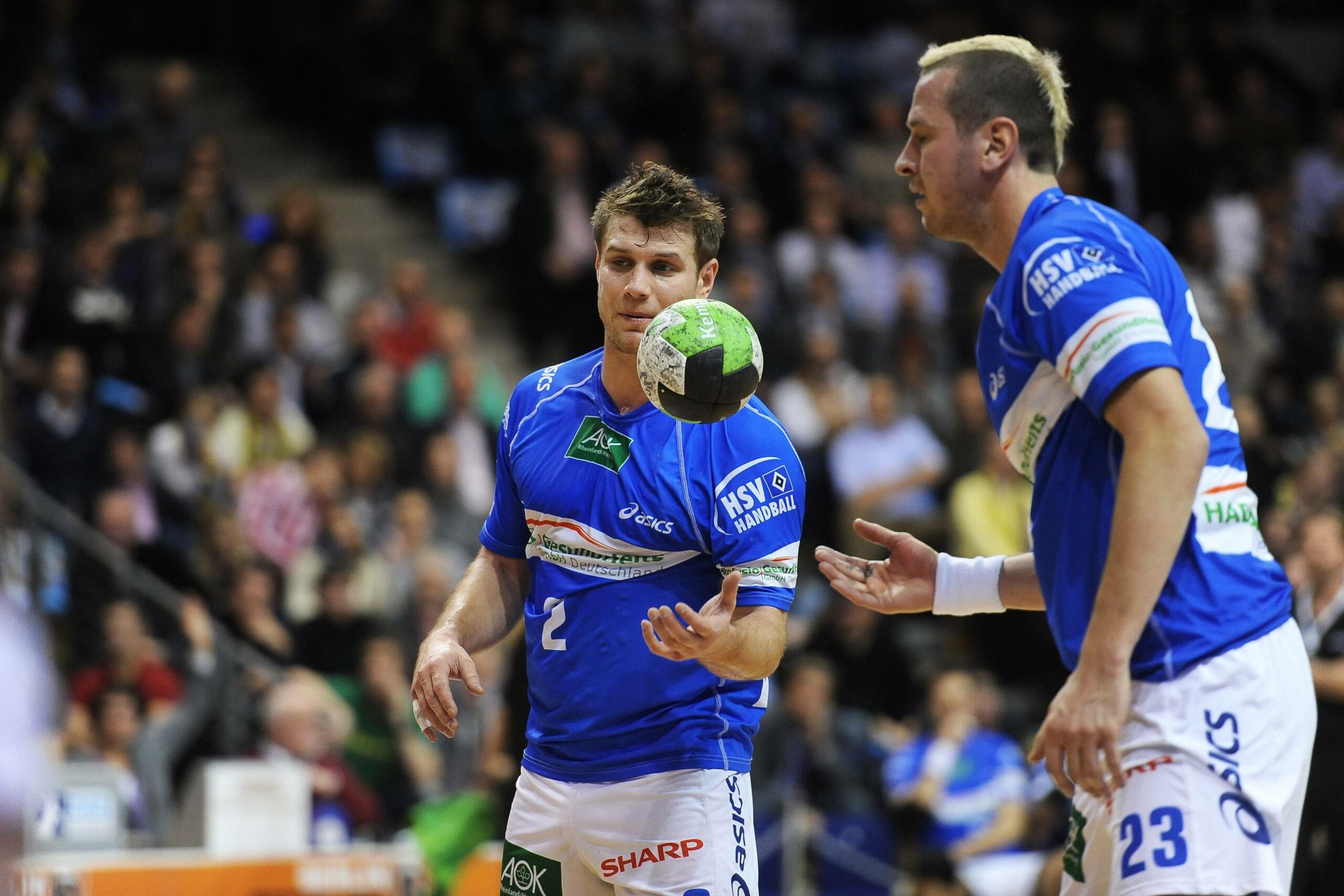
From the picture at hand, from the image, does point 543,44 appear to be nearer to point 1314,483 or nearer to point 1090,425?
point 1314,483

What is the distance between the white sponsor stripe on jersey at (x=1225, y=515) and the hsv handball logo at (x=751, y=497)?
118cm

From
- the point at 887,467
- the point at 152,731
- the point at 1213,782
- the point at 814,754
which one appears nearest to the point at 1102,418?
the point at 1213,782

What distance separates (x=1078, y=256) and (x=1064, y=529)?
0.61m

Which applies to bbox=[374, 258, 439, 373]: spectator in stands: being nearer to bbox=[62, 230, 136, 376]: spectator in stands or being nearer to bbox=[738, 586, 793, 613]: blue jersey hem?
bbox=[62, 230, 136, 376]: spectator in stands

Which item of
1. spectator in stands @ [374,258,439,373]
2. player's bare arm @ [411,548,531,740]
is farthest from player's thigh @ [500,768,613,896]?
spectator in stands @ [374,258,439,373]

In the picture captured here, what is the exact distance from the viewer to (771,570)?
4.47 m

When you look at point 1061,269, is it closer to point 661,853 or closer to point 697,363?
point 697,363

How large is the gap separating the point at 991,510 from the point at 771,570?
354 inches

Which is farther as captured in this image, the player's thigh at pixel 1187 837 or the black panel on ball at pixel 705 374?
the black panel on ball at pixel 705 374

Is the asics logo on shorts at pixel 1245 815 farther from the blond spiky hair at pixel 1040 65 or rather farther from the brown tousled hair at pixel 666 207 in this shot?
the brown tousled hair at pixel 666 207

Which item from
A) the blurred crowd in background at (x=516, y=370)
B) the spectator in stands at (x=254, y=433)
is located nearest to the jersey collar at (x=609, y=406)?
the blurred crowd in background at (x=516, y=370)

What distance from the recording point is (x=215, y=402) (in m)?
12.5

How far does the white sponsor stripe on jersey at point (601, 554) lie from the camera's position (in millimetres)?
4590

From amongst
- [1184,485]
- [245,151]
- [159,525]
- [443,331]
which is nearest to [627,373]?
[1184,485]
